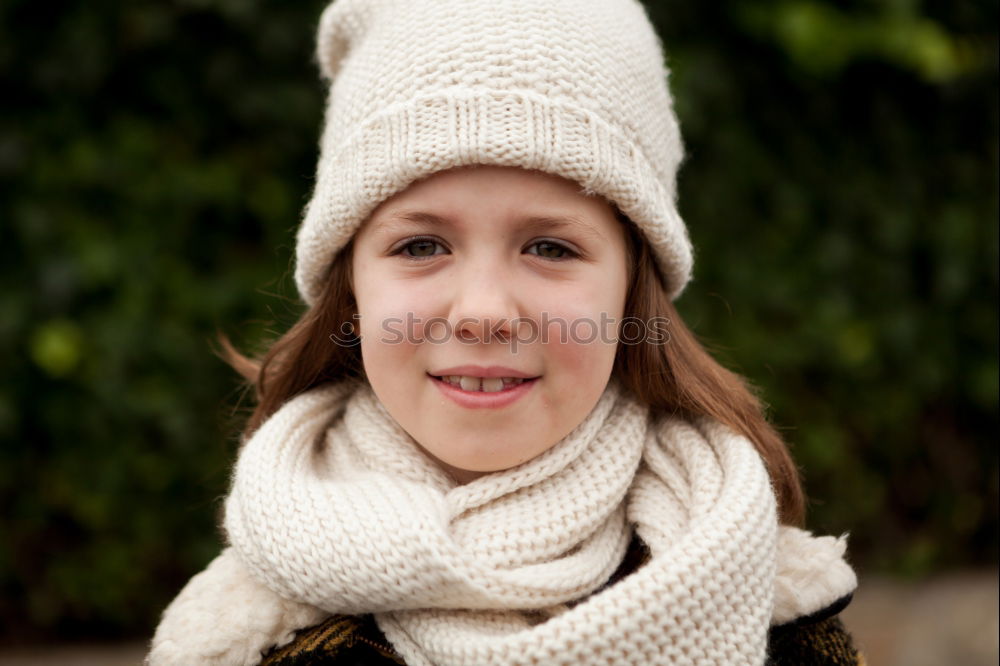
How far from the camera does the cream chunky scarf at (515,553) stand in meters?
1.38

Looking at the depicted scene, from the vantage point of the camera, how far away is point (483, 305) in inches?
57.2

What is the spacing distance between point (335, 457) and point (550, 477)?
1.40 feet

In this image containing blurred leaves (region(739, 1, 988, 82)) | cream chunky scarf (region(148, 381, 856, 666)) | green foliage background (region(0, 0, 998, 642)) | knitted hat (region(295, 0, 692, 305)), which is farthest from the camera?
blurred leaves (region(739, 1, 988, 82))

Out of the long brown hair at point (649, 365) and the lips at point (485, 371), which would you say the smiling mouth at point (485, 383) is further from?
the long brown hair at point (649, 365)

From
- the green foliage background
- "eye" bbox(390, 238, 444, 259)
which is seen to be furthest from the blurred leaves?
"eye" bbox(390, 238, 444, 259)

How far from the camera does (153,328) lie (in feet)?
9.43

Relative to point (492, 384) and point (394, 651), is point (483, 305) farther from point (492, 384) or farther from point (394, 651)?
point (394, 651)

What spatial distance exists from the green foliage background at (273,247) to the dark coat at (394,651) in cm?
142

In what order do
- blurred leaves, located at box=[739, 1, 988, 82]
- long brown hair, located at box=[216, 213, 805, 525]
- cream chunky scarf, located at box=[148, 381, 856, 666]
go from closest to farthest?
1. cream chunky scarf, located at box=[148, 381, 856, 666]
2. long brown hair, located at box=[216, 213, 805, 525]
3. blurred leaves, located at box=[739, 1, 988, 82]

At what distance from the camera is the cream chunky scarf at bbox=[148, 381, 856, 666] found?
1.38 m

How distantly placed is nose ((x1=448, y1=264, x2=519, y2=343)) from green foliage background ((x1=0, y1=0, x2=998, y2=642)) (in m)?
1.28

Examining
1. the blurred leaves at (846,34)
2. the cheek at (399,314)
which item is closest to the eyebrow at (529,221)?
the cheek at (399,314)

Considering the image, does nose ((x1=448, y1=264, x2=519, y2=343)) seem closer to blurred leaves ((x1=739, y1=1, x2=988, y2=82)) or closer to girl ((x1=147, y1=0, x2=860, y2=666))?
girl ((x1=147, y1=0, x2=860, y2=666))

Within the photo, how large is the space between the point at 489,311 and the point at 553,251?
197 millimetres
